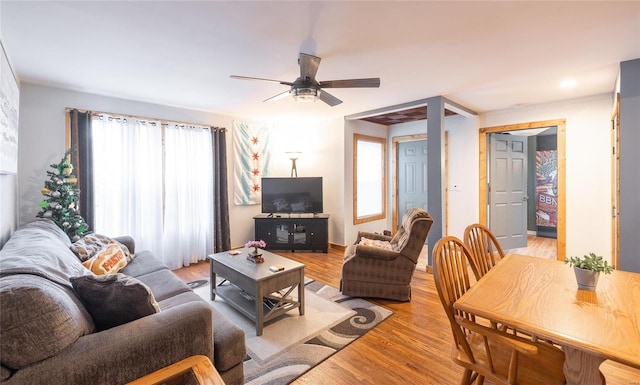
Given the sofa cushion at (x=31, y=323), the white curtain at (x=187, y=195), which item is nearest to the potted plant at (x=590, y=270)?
the sofa cushion at (x=31, y=323)

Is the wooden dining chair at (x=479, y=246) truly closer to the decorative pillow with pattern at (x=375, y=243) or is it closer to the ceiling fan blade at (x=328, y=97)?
the decorative pillow with pattern at (x=375, y=243)

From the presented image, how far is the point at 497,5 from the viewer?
5.66ft

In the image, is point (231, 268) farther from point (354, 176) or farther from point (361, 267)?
point (354, 176)

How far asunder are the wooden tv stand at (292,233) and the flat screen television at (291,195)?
0.46 ft

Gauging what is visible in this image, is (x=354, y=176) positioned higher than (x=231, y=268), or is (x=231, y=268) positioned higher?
(x=354, y=176)

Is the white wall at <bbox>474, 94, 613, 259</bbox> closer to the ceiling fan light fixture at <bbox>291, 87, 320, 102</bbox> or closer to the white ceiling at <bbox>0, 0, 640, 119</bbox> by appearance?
the white ceiling at <bbox>0, 0, 640, 119</bbox>

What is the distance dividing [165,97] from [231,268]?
99.0 inches

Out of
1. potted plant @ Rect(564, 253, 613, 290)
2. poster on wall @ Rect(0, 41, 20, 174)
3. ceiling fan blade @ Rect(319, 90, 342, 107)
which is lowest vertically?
potted plant @ Rect(564, 253, 613, 290)

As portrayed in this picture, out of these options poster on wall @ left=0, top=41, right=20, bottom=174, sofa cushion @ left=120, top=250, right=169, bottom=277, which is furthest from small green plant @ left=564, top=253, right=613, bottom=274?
poster on wall @ left=0, top=41, right=20, bottom=174

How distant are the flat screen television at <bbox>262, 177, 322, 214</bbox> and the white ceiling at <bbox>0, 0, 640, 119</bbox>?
5.88ft

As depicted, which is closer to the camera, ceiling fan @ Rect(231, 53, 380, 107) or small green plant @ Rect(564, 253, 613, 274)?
small green plant @ Rect(564, 253, 613, 274)

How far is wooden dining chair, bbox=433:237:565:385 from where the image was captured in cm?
114

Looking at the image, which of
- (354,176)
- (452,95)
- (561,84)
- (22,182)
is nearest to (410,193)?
(354,176)

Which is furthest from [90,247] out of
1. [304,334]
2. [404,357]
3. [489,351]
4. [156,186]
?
[489,351]
